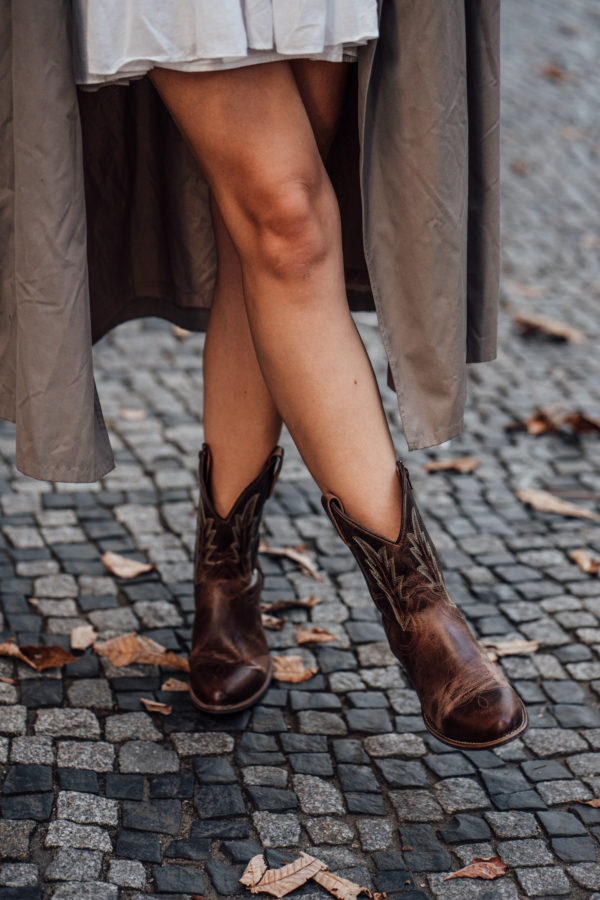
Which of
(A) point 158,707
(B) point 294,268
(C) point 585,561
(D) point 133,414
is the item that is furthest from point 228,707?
(D) point 133,414

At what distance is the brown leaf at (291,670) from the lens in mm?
2000

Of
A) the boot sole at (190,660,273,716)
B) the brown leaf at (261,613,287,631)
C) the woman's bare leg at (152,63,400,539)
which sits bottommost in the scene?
the brown leaf at (261,613,287,631)

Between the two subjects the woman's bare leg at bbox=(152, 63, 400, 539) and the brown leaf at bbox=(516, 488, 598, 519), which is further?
the brown leaf at bbox=(516, 488, 598, 519)

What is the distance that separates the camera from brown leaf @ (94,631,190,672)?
202cm

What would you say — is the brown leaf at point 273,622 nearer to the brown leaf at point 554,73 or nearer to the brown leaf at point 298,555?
the brown leaf at point 298,555

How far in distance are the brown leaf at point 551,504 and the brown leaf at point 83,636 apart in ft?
4.05

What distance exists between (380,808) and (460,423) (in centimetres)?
61

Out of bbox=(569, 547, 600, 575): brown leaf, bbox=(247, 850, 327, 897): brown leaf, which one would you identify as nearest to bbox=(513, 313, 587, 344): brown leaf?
bbox=(569, 547, 600, 575): brown leaf

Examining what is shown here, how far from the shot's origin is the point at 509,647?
213cm

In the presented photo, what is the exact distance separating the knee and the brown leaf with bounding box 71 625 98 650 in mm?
898

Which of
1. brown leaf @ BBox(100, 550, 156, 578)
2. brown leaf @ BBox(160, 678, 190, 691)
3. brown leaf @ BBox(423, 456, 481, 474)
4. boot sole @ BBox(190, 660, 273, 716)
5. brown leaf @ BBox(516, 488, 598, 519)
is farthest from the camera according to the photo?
brown leaf @ BBox(423, 456, 481, 474)

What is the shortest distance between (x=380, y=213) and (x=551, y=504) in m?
1.40

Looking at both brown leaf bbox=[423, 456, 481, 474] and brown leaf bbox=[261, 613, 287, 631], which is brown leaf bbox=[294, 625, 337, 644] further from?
brown leaf bbox=[423, 456, 481, 474]

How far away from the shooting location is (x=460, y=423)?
5.43ft
